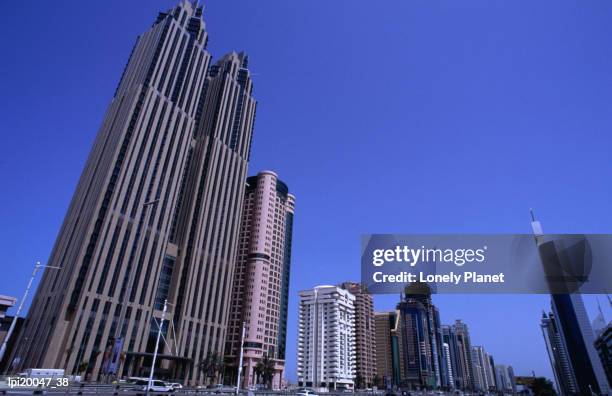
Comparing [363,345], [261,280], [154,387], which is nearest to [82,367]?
[154,387]

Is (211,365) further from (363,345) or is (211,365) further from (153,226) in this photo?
(363,345)

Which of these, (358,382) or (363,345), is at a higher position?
(363,345)

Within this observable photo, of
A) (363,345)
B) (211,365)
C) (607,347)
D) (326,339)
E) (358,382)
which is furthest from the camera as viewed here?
(363,345)

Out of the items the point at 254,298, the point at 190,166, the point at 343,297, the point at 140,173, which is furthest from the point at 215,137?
the point at 343,297

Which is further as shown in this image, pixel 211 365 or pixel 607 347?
pixel 607 347

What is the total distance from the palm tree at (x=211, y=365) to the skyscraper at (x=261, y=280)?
65.2ft

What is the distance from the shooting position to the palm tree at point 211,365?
319 ft

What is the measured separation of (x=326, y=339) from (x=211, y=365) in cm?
8382

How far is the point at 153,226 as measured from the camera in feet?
310

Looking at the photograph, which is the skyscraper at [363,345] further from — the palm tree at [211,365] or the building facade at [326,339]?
the palm tree at [211,365]

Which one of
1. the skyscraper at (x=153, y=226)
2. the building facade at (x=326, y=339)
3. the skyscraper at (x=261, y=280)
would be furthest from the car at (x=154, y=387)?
the building facade at (x=326, y=339)

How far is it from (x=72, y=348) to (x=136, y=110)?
5868cm

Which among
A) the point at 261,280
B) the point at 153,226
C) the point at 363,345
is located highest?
the point at 153,226

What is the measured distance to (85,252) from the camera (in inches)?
3061
